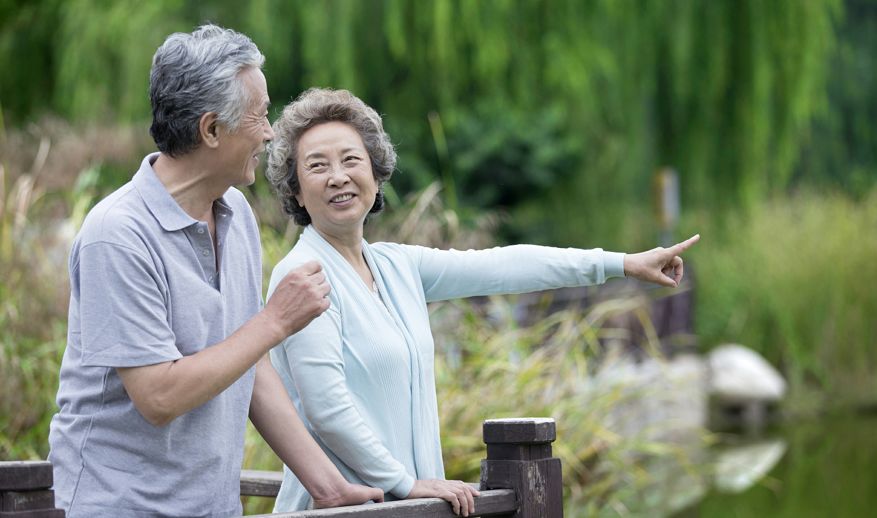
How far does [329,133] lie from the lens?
255 centimetres

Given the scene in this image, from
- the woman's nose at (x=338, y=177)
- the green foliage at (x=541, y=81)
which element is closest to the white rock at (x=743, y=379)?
the green foliage at (x=541, y=81)

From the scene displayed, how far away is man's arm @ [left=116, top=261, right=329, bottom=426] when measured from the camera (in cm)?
203

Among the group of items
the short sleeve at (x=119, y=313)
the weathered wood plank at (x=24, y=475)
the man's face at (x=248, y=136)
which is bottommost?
the weathered wood plank at (x=24, y=475)

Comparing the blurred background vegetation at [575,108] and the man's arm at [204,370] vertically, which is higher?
the blurred background vegetation at [575,108]

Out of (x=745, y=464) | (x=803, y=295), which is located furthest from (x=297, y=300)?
(x=803, y=295)

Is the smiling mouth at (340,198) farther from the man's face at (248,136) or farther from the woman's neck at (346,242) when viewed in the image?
the man's face at (248,136)

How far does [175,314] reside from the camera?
6.97ft

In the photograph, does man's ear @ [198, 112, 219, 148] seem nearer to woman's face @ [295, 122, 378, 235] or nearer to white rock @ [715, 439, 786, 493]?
woman's face @ [295, 122, 378, 235]

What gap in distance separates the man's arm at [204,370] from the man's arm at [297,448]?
1.09 feet

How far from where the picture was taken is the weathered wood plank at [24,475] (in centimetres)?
184

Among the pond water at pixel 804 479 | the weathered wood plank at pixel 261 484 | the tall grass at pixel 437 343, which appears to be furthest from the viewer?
the pond water at pixel 804 479

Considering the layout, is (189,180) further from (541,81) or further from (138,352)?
(541,81)

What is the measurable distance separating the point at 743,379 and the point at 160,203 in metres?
10.1

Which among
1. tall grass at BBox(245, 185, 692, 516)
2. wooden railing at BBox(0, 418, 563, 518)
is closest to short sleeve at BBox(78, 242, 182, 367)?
wooden railing at BBox(0, 418, 563, 518)
